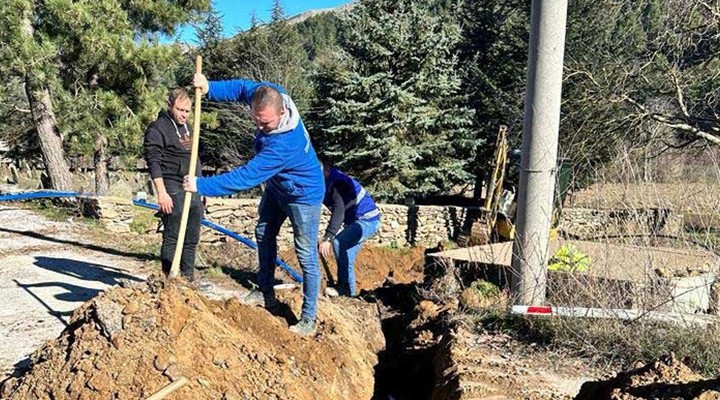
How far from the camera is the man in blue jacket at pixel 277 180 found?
3.51 m

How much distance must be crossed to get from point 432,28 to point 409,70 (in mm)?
1432

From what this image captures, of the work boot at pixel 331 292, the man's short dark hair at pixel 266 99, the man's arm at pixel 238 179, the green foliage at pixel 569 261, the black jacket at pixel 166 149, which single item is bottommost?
the work boot at pixel 331 292

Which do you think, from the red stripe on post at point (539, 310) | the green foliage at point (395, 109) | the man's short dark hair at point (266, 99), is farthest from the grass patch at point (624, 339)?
the green foliage at point (395, 109)

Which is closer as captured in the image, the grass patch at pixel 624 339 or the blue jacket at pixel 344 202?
the grass patch at pixel 624 339

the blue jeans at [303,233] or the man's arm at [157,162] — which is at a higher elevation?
the man's arm at [157,162]

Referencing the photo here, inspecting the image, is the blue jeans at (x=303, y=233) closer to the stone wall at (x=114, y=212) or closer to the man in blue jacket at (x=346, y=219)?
the man in blue jacket at (x=346, y=219)

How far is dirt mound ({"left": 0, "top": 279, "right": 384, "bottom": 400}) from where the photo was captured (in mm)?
2715

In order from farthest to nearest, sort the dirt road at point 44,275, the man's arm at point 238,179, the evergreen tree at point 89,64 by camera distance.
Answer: the evergreen tree at point 89,64, the dirt road at point 44,275, the man's arm at point 238,179

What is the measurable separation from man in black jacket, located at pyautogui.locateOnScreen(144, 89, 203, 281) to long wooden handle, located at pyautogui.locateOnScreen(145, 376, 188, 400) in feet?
6.91

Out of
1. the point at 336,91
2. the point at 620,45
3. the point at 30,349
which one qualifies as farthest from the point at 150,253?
the point at 620,45

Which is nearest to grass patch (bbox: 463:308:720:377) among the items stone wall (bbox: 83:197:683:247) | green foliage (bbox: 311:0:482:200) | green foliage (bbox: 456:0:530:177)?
stone wall (bbox: 83:197:683:247)

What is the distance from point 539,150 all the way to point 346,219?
225 cm

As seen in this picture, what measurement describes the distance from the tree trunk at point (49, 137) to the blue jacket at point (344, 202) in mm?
7606

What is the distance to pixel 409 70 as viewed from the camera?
1571cm
